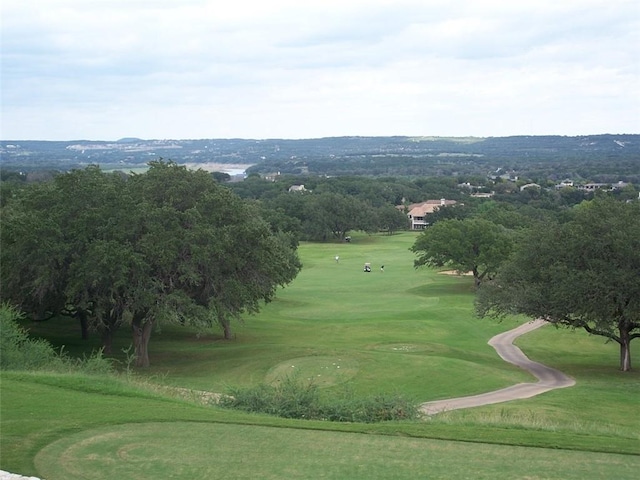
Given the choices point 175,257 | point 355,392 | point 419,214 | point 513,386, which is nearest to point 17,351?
point 175,257

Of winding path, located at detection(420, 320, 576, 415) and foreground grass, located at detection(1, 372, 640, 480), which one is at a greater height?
foreground grass, located at detection(1, 372, 640, 480)

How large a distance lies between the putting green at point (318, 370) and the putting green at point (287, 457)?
13.4m

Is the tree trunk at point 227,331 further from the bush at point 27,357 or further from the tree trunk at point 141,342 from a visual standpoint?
the bush at point 27,357

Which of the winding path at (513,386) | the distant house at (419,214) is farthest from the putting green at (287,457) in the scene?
the distant house at (419,214)

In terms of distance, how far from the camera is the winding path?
28.1 m

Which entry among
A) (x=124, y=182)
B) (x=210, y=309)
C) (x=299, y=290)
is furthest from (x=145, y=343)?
(x=299, y=290)

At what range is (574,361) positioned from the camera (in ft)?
132

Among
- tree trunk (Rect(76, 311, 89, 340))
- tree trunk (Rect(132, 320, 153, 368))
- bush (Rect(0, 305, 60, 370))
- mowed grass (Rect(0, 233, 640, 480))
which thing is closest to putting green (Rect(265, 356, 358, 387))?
mowed grass (Rect(0, 233, 640, 480))

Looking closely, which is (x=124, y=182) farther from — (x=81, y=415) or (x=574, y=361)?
→ (x=574, y=361)

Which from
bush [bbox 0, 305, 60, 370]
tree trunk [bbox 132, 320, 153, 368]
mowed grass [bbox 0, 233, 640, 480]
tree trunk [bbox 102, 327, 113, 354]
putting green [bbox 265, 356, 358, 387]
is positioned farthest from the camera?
tree trunk [bbox 102, 327, 113, 354]

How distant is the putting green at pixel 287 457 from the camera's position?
14.7 meters

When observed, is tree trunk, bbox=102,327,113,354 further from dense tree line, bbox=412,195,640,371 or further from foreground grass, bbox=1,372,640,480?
dense tree line, bbox=412,195,640,371

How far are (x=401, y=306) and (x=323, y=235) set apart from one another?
65.5 meters

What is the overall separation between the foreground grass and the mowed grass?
0.05 meters
